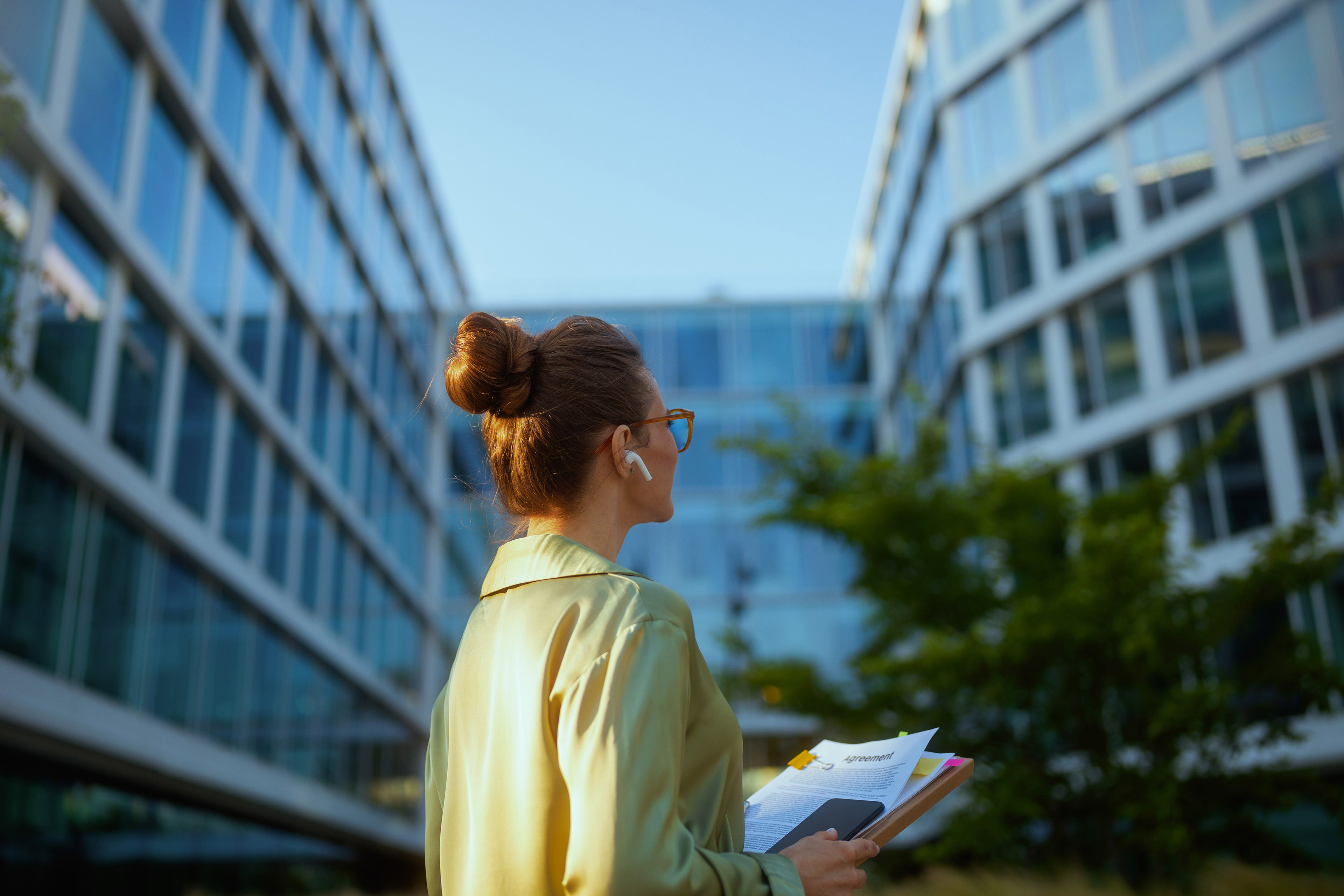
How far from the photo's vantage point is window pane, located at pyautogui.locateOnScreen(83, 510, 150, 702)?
14.2 meters

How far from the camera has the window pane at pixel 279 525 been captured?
67.7 feet

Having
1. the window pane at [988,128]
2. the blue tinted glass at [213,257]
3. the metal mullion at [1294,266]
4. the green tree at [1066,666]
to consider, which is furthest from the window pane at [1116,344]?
the blue tinted glass at [213,257]

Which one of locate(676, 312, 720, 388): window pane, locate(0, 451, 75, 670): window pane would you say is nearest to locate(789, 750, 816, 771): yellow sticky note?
locate(0, 451, 75, 670): window pane

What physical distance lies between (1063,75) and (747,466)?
560 inches

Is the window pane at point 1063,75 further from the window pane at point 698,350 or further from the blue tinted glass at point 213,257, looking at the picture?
the blue tinted glass at point 213,257

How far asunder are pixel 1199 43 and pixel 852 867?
1912 centimetres

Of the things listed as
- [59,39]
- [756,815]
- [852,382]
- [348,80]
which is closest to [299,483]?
[348,80]

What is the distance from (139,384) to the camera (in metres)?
15.4

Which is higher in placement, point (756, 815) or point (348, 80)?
point (348, 80)

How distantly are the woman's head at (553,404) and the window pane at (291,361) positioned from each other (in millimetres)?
20565

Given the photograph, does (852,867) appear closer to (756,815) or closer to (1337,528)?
(756,815)

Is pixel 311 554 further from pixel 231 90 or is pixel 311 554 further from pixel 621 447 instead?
pixel 621 447

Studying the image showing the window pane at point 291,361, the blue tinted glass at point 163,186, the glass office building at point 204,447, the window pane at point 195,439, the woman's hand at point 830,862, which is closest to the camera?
the woman's hand at point 830,862

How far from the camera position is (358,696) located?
85.3 ft
